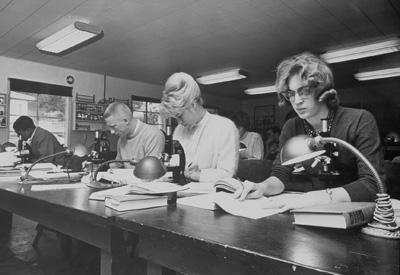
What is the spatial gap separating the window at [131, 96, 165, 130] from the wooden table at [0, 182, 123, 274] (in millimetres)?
6513

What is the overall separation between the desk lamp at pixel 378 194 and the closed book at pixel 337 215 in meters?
0.03

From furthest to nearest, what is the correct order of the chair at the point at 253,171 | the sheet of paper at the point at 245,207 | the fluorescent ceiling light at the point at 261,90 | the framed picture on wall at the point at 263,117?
the framed picture on wall at the point at 263,117 → the fluorescent ceiling light at the point at 261,90 → the chair at the point at 253,171 → the sheet of paper at the point at 245,207

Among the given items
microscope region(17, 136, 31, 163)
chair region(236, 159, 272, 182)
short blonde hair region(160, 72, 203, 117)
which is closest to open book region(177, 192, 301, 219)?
short blonde hair region(160, 72, 203, 117)

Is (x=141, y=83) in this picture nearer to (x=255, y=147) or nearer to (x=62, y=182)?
(x=255, y=147)

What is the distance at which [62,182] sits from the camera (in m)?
2.20

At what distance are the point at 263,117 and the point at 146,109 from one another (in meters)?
4.40

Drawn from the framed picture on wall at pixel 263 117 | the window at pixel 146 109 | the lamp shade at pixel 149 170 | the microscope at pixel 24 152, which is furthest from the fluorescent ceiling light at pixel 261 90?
the lamp shade at pixel 149 170

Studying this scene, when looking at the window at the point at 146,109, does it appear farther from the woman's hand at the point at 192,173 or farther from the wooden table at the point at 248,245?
the wooden table at the point at 248,245

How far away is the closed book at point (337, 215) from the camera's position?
891mm

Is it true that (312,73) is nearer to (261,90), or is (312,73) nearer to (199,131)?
(199,131)

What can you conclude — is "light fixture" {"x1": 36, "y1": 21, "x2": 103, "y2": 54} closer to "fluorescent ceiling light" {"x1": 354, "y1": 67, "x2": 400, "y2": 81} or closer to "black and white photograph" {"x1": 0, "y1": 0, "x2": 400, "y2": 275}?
"black and white photograph" {"x1": 0, "y1": 0, "x2": 400, "y2": 275}

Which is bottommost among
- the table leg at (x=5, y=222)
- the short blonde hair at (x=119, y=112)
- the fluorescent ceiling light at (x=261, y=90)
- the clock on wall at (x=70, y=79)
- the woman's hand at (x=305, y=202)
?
the table leg at (x=5, y=222)

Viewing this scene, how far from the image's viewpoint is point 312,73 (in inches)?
61.3

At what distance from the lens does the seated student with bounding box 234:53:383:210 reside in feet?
4.70
